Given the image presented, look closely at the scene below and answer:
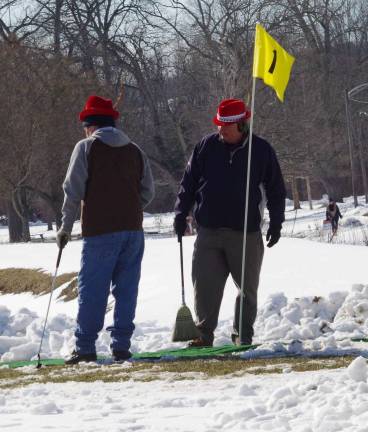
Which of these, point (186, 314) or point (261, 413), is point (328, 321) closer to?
point (186, 314)

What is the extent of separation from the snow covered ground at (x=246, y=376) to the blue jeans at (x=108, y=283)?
0.98m

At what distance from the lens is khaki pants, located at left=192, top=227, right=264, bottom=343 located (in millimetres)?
7816

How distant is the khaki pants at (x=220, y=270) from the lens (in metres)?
7.82

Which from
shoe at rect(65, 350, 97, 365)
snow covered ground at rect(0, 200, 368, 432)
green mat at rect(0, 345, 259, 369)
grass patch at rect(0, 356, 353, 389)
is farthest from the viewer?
shoe at rect(65, 350, 97, 365)

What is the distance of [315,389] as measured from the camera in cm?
459

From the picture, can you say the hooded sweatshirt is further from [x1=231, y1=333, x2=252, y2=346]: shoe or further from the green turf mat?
[x1=231, y1=333, x2=252, y2=346]: shoe

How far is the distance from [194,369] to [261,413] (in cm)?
207

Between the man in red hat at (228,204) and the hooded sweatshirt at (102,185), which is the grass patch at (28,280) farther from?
the hooded sweatshirt at (102,185)

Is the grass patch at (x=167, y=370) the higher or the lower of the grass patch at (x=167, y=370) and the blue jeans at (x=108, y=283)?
the lower

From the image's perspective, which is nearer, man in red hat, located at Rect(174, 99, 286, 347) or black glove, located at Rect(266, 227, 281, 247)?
man in red hat, located at Rect(174, 99, 286, 347)

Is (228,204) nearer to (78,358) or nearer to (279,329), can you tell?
(279,329)

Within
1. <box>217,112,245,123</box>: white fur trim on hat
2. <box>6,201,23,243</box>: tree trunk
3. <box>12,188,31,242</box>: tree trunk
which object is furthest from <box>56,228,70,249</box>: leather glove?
<box>6,201,23,243</box>: tree trunk

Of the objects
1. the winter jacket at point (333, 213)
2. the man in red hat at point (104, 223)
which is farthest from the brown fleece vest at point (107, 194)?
the winter jacket at point (333, 213)

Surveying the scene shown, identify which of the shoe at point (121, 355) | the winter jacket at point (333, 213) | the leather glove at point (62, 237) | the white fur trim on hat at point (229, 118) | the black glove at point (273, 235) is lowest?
the shoe at point (121, 355)
